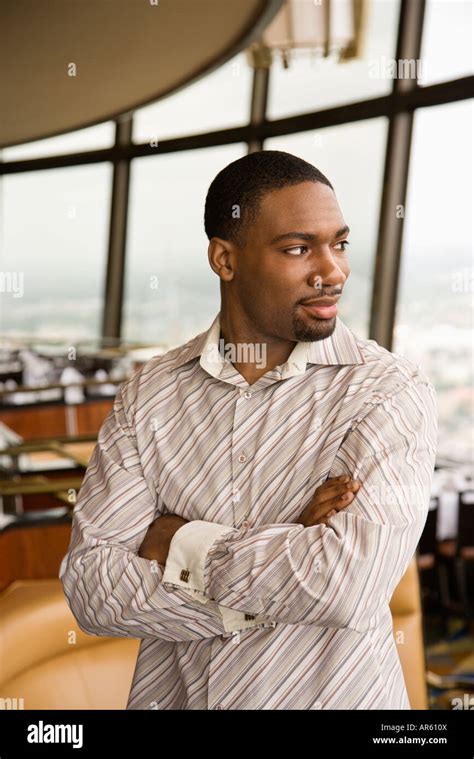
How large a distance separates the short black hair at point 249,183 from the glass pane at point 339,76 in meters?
3.77

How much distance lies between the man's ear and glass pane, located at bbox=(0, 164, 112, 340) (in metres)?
6.23

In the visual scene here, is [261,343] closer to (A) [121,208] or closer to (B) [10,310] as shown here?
(A) [121,208]

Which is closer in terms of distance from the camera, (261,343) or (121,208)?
(261,343)

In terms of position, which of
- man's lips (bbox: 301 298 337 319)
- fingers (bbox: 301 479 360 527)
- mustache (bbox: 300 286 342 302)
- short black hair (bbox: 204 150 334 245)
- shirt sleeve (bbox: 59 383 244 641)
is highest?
short black hair (bbox: 204 150 334 245)

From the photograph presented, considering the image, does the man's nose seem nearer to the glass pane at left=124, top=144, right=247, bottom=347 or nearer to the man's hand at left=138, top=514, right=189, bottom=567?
the man's hand at left=138, top=514, right=189, bottom=567

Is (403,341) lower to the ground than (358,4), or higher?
lower

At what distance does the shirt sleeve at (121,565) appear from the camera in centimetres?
110

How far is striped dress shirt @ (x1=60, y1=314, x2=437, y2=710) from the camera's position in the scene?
1028 mm

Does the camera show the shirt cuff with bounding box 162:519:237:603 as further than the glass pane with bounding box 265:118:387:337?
No

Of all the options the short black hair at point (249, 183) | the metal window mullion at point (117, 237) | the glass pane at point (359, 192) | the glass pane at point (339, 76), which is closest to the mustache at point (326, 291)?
the short black hair at point (249, 183)

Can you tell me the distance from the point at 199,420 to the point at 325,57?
4160 mm

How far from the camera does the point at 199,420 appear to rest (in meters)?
1.18

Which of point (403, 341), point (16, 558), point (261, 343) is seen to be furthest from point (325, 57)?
point (261, 343)

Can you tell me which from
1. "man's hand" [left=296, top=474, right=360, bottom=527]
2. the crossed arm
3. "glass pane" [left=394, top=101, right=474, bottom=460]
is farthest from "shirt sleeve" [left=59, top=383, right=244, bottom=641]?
"glass pane" [left=394, top=101, right=474, bottom=460]
